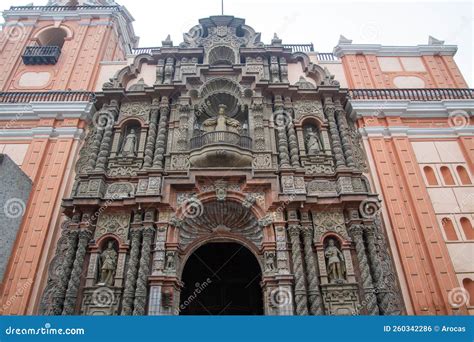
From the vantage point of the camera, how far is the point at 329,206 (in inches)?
408

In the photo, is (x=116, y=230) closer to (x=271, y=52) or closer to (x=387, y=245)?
(x=387, y=245)

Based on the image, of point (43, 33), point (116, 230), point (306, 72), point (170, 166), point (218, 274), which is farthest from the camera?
point (43, 33)

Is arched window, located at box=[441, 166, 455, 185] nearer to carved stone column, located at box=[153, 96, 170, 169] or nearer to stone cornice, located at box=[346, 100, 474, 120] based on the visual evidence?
stone cornice, located at box=[346, 100, 474, 120]

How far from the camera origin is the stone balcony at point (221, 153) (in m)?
10.9

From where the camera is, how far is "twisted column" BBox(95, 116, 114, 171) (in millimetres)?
11206

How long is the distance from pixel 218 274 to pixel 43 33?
1393 centimetres

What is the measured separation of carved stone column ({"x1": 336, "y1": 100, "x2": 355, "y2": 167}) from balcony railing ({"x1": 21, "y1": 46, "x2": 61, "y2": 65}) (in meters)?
12.0

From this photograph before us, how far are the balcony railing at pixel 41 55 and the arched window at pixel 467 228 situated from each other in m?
16.6

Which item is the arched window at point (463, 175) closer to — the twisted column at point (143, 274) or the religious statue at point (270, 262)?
the religious statue at point (270, 262)

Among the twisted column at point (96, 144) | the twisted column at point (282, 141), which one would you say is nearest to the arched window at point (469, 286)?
the twisted column at point (282, 141)

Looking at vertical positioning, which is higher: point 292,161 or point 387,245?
point 292,161

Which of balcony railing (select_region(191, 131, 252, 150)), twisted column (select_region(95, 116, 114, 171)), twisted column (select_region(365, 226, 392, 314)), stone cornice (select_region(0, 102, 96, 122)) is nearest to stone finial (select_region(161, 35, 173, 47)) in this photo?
stone cornice (select_region(0, 102, 96, 122))

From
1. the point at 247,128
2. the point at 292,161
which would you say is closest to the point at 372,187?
the point at 292,161

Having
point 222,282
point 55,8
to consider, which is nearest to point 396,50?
point 222,282
